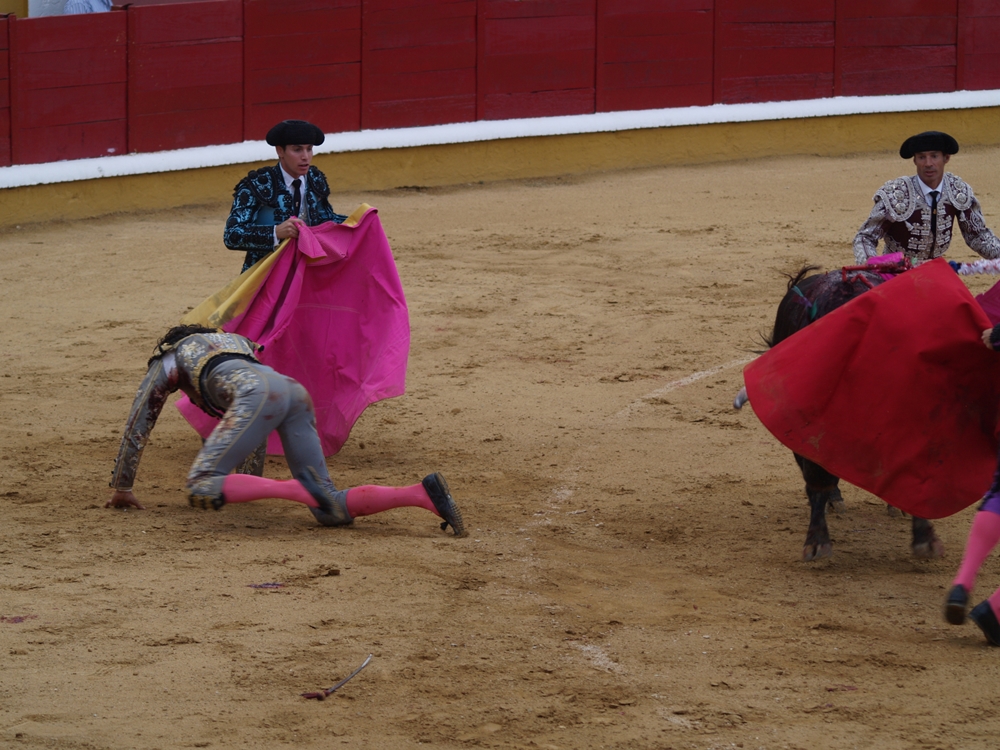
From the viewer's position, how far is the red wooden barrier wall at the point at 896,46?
11.8 meters

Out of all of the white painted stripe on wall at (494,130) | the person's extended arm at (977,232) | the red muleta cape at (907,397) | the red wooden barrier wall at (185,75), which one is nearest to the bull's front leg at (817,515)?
the red muleta cape at (907,397)

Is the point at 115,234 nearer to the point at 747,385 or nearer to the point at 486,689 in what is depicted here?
the point at 747,385

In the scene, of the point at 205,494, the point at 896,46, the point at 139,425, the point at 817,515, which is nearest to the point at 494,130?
the point at 896,46

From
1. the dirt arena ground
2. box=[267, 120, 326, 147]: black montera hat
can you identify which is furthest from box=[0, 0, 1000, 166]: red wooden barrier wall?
box=[267, 120, 326, 147]: black montera hat

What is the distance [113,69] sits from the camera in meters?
9.16

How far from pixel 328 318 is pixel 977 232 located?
7.64 feet

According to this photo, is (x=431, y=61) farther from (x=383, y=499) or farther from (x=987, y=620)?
(x=987, y=620)

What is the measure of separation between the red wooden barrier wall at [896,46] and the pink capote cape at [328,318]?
7427 millimetres

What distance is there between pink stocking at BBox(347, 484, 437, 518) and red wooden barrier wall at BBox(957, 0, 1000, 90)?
9.34 meters

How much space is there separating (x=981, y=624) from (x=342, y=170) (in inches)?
283

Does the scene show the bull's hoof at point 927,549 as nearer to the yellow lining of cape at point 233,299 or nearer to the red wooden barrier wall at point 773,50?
the yellow lining of cape at point 233,299

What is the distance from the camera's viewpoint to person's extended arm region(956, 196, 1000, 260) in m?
4.98

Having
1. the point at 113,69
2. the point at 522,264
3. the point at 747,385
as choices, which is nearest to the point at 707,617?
the point at 747,385

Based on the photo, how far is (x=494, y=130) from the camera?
10.5 meters
